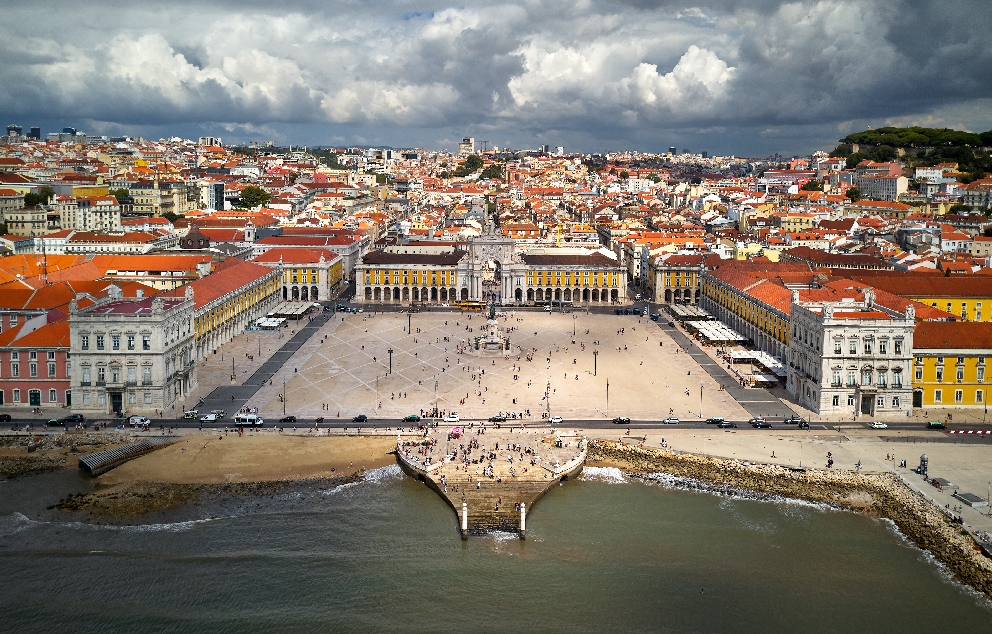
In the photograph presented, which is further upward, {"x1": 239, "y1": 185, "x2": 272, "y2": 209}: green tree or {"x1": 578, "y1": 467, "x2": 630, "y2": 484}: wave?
{"x1": 239, "y1": 185, "x2": 272, "y2": 209}: green tree

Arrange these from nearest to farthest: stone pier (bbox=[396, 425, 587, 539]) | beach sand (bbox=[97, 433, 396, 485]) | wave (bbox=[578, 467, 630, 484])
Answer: stone pier (bbox=[396, 425, 587, 539]) < beach sand (bbox=[97, 433, 396, 485]) < wave (bbox=[578, 467, 630, 484])

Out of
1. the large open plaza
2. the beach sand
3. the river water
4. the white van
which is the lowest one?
the river water

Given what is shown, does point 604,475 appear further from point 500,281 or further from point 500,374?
point 500,281

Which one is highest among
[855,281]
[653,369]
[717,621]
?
[855,281]

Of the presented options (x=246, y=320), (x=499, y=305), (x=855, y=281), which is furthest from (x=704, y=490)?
(x=499, y=305)

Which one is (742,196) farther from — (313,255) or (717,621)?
(717,621)

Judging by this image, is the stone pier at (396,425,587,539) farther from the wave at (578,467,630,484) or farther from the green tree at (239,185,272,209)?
the green tree at (239,185,272,209)

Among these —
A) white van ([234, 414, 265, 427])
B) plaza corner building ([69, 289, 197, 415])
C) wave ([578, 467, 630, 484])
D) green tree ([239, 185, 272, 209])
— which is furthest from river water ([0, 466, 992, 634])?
green tree ([239, 185, 272, 209])
